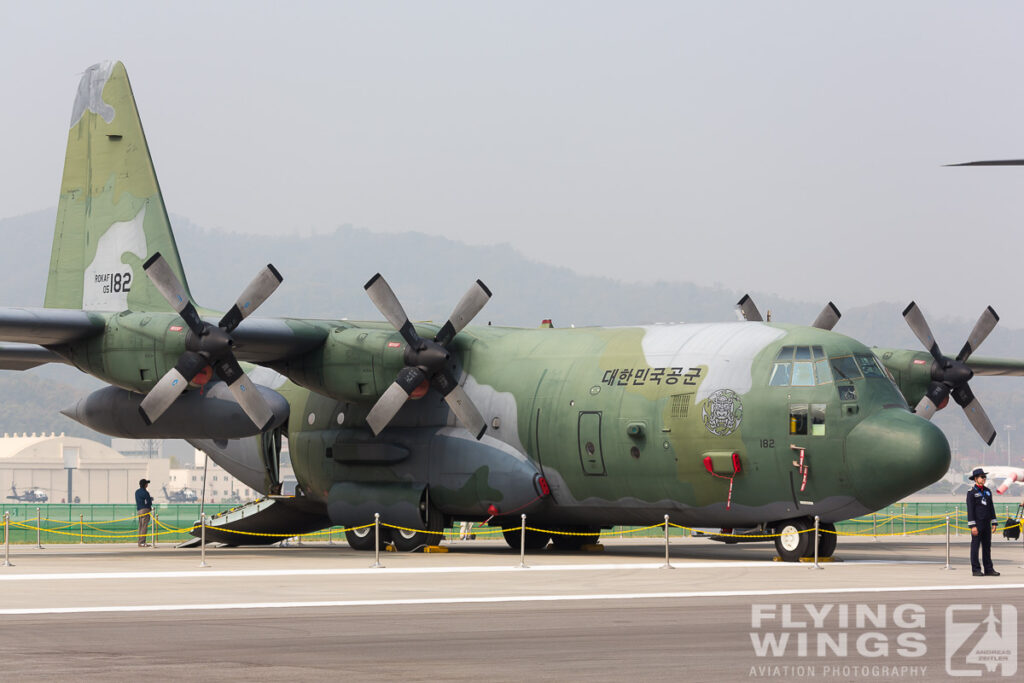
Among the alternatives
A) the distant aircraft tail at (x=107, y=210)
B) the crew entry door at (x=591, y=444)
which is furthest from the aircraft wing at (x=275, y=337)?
the crew entry door at (x=591, y=444)

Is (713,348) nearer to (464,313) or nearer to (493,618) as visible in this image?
(464,313)

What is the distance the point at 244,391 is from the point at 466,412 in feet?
12.8

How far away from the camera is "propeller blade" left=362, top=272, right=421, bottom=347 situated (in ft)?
83.3

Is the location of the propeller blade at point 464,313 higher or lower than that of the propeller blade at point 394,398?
higher

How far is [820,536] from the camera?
79.5 ft

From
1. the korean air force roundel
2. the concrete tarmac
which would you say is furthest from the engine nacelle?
the korean air force roundel

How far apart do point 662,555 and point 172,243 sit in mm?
11832

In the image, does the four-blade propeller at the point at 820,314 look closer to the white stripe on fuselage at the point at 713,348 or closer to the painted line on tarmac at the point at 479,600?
the white stripe on fuselage at the point at 713,348

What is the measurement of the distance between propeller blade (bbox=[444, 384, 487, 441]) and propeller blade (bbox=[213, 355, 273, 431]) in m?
3.24

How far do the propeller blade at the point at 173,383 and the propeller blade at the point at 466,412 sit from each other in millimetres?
4449

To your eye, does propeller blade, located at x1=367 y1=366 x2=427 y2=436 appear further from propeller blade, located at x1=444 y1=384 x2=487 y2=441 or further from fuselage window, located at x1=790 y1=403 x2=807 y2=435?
fuselage window, located at x1=790 y1=403 x2=807 y2=435

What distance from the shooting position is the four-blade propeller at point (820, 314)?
2811 cm

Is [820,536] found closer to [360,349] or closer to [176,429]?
[360,349]

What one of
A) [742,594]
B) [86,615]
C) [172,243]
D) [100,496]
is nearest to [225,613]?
[86,615]
